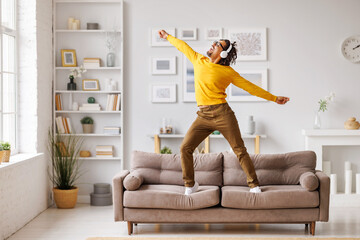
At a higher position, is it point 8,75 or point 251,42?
point 251,42

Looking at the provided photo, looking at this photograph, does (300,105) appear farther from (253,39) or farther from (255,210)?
(255,210)

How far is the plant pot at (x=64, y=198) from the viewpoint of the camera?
20.4ft

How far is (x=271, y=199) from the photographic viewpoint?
477 cm

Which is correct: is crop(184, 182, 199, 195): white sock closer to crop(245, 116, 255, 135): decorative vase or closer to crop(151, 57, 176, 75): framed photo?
crop(245, 116, 255, 135): decorative vase

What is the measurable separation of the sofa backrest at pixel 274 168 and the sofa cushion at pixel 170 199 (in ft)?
1.72

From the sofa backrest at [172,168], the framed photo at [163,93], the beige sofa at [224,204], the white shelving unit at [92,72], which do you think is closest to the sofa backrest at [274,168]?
the sofa backrest at [172,168]

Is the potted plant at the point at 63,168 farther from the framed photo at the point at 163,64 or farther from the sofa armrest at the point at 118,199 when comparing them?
the sofa armrest at the point at 118,199

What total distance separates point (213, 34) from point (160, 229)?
2.70 m

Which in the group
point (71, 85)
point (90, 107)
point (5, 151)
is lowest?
Answer: point (5, 151)

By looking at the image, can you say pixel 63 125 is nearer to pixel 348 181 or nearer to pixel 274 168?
pixel 274 168

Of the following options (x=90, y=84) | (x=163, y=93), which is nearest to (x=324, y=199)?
(x=163, y=93)

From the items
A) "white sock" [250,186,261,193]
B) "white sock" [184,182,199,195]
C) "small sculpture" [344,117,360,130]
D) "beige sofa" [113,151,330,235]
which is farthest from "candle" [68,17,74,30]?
"small sculpture" [344,117,360,130]

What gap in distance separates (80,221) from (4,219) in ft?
3.09

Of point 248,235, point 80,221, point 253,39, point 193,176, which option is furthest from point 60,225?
point 253,39
